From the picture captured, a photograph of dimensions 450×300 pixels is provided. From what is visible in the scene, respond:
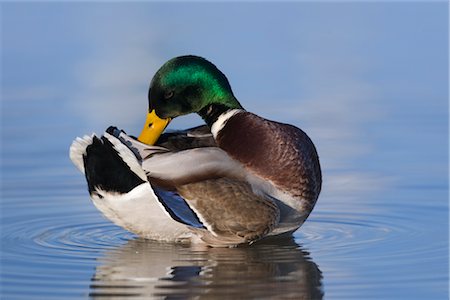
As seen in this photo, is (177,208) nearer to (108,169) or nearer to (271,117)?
(108,169)

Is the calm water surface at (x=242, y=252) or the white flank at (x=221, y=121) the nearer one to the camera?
the calm water surface at (x=242, y=252)

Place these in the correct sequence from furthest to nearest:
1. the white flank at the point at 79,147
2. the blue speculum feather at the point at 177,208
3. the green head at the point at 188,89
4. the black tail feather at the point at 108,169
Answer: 1. the green head at the point at 188,89
2. the white flank at the point at 79,147
3. the black tail feather at the point at 108,169
4. the blue speculum feather at the point at 177,208

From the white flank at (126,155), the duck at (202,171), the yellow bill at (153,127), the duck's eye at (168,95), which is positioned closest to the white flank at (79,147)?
the duck at (202,171)

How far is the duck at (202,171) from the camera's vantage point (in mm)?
6484

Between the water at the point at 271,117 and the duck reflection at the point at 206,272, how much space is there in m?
0.01

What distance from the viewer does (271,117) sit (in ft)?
31.9

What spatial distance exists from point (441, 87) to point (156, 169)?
189 inches

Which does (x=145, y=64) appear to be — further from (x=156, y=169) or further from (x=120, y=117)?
(x=156, y=169)

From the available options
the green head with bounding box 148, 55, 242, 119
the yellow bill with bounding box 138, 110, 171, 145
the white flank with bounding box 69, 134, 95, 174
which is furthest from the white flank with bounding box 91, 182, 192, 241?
the green head with bounding box 148, 55, 242, 119

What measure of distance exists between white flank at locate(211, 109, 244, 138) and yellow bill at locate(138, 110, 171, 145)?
26cm

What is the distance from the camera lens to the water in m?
5.98

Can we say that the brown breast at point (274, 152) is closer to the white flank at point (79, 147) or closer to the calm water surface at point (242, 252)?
the calm water surface at point (242, 252)

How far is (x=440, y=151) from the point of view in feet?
28.9

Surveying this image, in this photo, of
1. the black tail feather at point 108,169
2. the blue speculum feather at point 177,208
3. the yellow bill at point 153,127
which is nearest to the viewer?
the blue speculum feather at point 177,208
